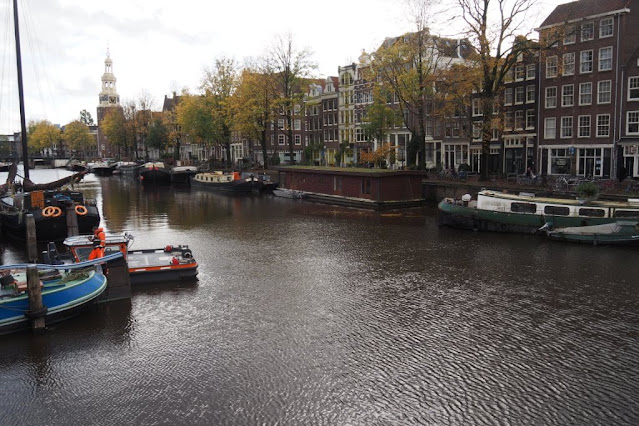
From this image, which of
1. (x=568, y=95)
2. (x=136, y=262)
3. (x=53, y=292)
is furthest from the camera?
(x=568, y=95)

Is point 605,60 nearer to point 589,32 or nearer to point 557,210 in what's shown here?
point 589,32

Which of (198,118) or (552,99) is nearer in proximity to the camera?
(552,99)

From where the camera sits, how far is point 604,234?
90.4 feet

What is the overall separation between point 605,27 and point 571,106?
6.01 metres

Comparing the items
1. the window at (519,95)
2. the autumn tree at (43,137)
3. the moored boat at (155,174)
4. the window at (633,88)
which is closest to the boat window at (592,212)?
the window at (633,88)

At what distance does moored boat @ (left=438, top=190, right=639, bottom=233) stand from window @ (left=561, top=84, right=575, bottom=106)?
52.3ft

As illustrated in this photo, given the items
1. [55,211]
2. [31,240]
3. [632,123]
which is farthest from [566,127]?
[31,240]

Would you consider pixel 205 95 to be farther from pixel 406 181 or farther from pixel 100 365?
pixel 100 365

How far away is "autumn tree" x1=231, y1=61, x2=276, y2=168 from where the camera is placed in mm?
63594

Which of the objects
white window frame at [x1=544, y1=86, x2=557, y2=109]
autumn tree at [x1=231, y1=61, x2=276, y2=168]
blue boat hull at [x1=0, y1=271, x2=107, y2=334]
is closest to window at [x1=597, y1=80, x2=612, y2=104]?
white window frame at [x1=544, y1=86, x2=557, y2=109]

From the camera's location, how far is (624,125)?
4150cm

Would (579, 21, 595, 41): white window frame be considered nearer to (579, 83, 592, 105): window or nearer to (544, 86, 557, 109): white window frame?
(579, 83, 592, 105): window

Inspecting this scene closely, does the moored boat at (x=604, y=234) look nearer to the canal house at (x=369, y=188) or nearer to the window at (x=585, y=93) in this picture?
the canal house at (x=369, y=188)

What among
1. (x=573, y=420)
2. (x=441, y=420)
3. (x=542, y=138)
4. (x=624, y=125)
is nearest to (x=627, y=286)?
(x=573, y=420)
